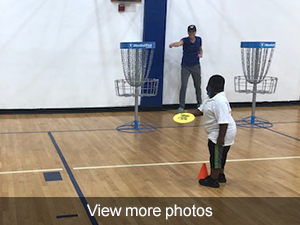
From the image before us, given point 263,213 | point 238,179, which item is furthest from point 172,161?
point 263,213

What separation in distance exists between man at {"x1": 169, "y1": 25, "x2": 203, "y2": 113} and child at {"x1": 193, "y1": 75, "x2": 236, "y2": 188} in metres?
3.84

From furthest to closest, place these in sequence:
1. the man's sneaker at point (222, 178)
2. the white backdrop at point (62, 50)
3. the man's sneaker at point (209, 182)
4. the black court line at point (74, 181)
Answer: the white backdrop at point (62, 50) < the man's sneaker at point (222, 178) < the man's sneaker at point (209, 182) < the black court line at point (74, 181)

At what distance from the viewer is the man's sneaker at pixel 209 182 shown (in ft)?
15.1

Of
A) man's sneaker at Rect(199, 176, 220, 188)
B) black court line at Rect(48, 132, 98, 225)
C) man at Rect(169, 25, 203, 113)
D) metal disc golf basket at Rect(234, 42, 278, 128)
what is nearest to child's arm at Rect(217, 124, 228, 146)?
man's sneaker at Rect(199, 176, 220, 188)

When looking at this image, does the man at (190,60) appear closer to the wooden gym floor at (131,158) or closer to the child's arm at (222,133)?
the wooden gym floor at (131,158)

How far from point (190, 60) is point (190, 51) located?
0.16m

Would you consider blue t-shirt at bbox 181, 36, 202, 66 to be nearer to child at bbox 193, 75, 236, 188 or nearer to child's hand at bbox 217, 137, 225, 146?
child at bbox 193, 75, 236, 188

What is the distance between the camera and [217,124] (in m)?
4.47

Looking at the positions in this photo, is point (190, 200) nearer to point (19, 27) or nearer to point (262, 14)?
point (19, 27)

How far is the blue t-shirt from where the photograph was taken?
831cm

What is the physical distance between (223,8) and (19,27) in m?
3.76

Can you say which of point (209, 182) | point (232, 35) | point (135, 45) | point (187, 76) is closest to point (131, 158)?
point (209, 182)

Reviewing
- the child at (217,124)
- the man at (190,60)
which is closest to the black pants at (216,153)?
the child at (217,124)

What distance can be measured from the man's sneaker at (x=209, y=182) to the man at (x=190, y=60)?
395cm
